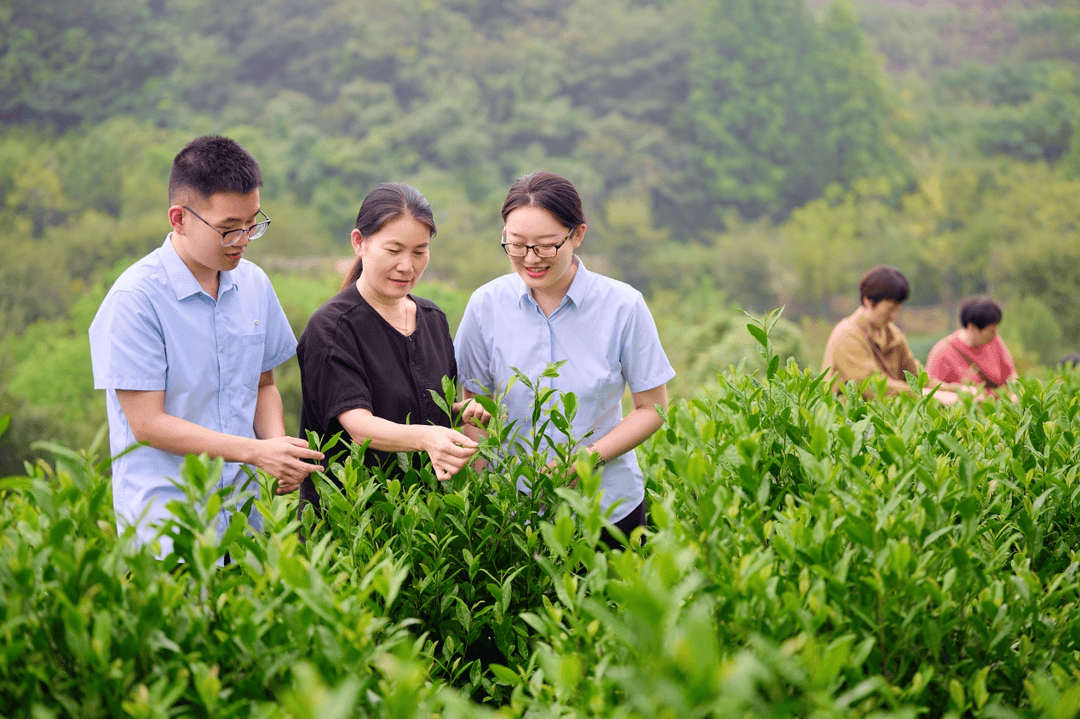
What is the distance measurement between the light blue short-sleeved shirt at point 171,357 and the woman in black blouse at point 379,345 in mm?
185

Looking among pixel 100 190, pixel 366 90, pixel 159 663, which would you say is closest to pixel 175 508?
pixel 159 663

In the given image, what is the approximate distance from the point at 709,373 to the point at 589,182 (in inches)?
1076

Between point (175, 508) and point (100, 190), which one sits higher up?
point (100, 190)

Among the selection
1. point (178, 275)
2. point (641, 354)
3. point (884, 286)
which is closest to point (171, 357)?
point (178, 275)

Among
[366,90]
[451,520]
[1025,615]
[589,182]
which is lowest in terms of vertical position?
[1025,615]

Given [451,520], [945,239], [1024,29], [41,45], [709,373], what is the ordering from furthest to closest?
[1024,29], [41,45], [945,239], [709,373], [451,520]

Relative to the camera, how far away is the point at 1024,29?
166ft

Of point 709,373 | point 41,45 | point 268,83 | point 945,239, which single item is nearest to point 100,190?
point 41,45

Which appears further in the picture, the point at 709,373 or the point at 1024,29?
the point at 1024,29

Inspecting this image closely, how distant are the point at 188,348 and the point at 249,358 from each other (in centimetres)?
20

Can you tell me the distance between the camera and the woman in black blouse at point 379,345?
8.20ft

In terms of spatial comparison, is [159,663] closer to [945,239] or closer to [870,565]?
[870,565]

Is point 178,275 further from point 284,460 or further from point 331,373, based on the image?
point 284,460

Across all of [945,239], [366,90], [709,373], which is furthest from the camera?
[366,90]
